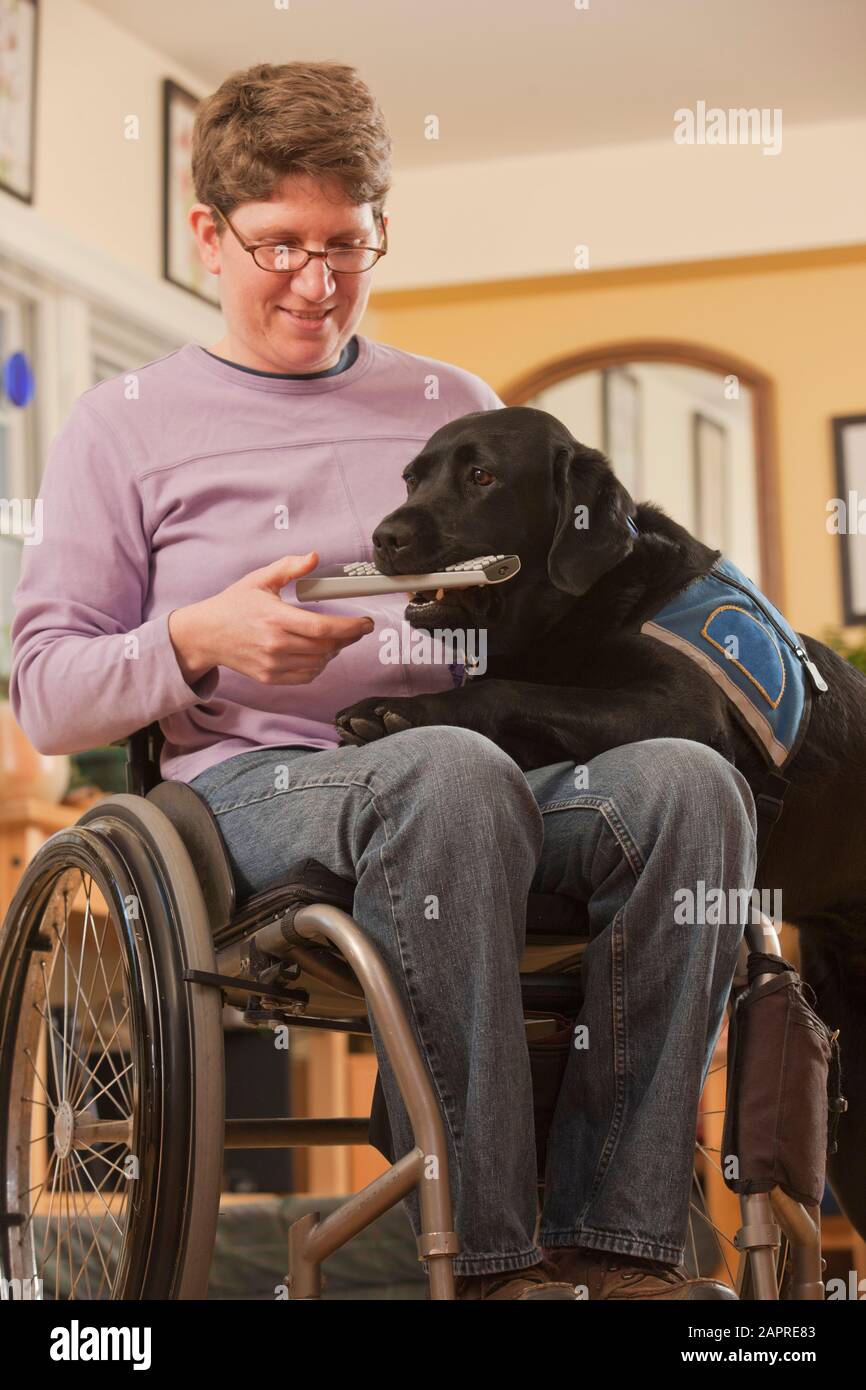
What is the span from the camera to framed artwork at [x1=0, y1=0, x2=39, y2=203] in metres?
3.93

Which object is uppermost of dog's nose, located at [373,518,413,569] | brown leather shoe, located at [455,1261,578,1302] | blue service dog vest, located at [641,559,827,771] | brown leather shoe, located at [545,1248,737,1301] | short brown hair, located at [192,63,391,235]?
short brown hair, located at [192,63,391,235]

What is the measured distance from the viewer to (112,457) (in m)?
1.53

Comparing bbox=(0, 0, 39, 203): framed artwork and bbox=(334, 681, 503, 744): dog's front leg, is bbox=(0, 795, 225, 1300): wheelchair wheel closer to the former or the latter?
bbox=(334, 681, 503, 744): dog's front leg

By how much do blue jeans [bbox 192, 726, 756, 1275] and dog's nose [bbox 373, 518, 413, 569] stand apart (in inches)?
7.4

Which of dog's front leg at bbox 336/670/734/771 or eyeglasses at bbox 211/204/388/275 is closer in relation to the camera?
dog's front leg at bbox 336/670/734/771

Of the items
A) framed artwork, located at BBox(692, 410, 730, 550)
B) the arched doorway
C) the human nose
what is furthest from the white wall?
the human nose

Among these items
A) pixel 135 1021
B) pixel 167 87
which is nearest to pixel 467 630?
pixel 135 1021

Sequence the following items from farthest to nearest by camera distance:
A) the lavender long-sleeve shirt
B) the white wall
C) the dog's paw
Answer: the white wall → the lavender long-sleeve shirt → the dog's paw

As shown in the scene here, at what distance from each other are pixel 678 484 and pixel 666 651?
4132 mm

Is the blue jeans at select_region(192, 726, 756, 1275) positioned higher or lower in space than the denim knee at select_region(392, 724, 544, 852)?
lower

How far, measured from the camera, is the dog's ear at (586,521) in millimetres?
A: 1419

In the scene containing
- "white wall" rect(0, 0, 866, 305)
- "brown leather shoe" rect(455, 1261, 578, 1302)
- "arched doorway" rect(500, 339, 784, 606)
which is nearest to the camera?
"brown leather shoe" rect(455, 1261, 578, 1302)

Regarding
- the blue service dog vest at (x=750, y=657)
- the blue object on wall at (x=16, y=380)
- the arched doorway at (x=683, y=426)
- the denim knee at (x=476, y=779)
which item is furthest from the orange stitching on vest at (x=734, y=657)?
the arched doorway at (x=683, y=426)
